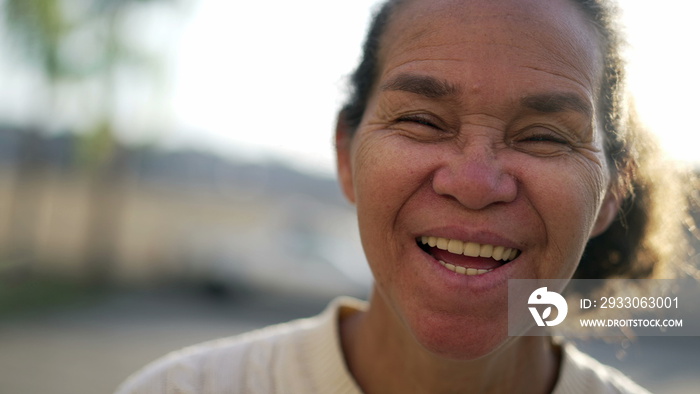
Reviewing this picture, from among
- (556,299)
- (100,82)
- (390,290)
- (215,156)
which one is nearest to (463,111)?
(390,290)

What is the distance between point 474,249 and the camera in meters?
1.83

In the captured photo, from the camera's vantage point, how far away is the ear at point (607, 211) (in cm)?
221

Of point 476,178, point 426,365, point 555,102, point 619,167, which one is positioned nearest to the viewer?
point 476,178

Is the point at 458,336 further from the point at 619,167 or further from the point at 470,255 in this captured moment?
the point at 619,167

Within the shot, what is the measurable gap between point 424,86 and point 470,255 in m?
0.51

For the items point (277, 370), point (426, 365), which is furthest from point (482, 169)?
point (277, 370)

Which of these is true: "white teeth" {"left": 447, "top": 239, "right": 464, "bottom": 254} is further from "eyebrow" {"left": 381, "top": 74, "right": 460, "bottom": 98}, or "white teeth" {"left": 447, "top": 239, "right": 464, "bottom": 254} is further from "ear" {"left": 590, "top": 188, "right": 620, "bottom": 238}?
"ear" {"left": 590, "top": 188, "right": 620, "bottom": 238}

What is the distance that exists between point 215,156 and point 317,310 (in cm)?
2165

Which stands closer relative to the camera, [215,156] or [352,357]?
[352,357]

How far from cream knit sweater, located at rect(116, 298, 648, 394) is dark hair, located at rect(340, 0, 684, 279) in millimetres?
454

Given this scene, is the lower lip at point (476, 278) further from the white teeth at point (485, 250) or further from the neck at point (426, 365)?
the neck at point (426, 365)

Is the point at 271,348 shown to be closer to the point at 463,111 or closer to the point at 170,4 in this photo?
the point at 463,111

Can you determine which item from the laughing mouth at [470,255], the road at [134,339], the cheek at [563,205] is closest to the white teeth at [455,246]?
the laughing mouth at [470,255]

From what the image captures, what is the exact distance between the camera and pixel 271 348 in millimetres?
2375
